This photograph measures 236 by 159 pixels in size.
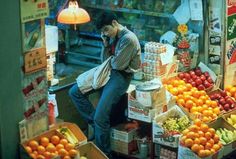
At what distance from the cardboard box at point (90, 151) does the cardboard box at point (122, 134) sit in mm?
1185

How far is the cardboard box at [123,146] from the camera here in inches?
283

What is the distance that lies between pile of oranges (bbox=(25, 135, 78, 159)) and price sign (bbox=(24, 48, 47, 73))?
0.72 meters

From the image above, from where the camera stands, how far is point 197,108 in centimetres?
702

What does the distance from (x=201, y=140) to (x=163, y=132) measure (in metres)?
0.55

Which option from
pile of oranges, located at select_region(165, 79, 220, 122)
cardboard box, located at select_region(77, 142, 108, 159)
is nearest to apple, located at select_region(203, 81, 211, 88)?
pile of oranges, located at select_region(165, 79, 220, 122)

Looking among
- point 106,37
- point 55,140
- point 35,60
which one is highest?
point 106,37

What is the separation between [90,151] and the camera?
6047 millimetres

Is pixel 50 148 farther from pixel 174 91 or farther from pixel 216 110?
pixel 216 110

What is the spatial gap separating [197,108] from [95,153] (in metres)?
1.66

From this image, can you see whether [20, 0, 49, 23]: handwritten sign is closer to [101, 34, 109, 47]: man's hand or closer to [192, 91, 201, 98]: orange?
[101, 34, 109, 47]: man's hand

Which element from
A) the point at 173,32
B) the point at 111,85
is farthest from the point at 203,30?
the point at 111,85

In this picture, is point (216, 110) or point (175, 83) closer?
point (216, 110)

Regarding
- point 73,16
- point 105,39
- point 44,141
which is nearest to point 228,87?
point 105,39

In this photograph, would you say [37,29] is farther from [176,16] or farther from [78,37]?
[78,37]
